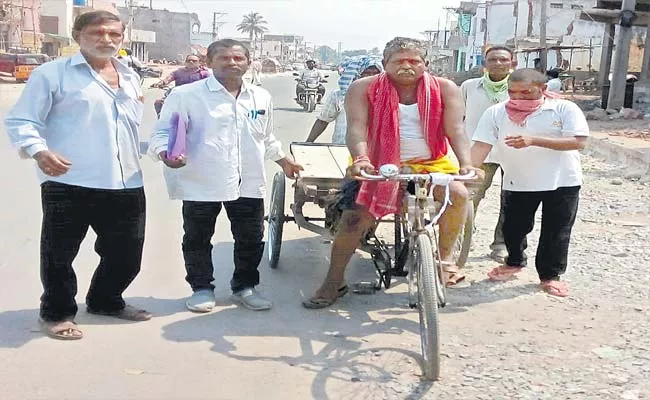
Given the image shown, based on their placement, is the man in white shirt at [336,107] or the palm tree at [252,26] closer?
the man in white shirt at [336,107]

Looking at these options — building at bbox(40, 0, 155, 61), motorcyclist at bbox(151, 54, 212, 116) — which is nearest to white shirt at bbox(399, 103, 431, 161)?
motorcyclist at bbox(151, 54, 212, 116)

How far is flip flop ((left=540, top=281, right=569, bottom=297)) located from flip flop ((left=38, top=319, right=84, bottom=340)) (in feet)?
10.7

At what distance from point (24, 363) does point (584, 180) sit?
385 inches

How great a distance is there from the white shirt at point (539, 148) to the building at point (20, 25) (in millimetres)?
44094

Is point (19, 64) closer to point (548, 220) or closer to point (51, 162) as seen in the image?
point (548, 220)

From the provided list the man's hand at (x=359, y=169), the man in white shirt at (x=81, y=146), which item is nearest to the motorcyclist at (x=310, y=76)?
the man in white shirt at (x=81, y=146)

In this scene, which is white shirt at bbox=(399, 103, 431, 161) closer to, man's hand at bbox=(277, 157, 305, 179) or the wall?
man's hand at bbox=(277, 157, 305, 179)

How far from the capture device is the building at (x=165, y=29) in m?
92.6

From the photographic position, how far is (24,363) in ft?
13.5

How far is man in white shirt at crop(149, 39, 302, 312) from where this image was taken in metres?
4.91

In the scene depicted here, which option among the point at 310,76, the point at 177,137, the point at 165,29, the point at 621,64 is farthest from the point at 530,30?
the point at 177,137

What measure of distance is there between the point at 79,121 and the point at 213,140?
880 millimetres

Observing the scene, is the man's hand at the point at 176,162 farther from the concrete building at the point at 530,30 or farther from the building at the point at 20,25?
the building at the point at 20,25

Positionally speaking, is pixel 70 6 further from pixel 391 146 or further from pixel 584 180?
pixel 391 146
